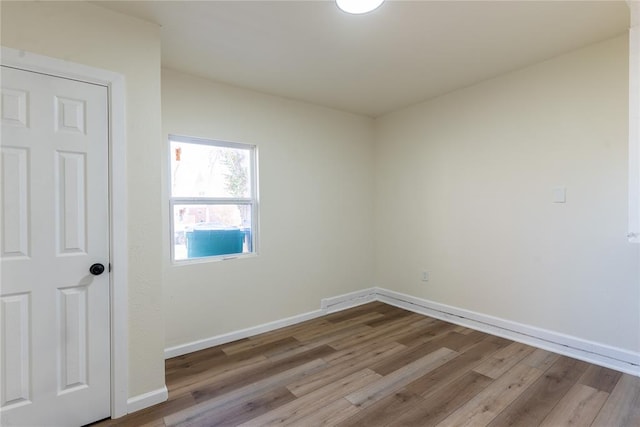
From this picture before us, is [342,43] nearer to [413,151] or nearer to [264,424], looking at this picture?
[413,151]

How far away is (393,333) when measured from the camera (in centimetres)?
309

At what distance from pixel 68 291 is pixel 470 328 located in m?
3.50

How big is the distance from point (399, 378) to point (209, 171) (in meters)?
2.51

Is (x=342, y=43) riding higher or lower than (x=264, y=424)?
higher

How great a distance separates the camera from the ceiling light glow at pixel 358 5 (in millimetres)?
1793

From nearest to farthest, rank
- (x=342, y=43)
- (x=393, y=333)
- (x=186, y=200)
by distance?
1. (x=342, y=43)
2. (x=186, y=200)
3. (x=393, y=333)

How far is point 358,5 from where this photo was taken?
5.98ft

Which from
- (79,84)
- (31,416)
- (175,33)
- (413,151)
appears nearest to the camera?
(31,416)

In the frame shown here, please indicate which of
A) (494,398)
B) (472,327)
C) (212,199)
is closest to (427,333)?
(472,327)

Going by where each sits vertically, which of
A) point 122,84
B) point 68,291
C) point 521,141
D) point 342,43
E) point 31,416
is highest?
point 342,43

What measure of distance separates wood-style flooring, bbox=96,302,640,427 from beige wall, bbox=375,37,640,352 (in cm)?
49

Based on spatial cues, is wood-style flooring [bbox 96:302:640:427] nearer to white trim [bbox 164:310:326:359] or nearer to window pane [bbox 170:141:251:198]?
white trim [bbox 164:310:326:359]

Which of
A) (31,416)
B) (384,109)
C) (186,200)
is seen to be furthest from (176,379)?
(384,109)

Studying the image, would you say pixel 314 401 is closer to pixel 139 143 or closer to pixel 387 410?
pixel 387 410
